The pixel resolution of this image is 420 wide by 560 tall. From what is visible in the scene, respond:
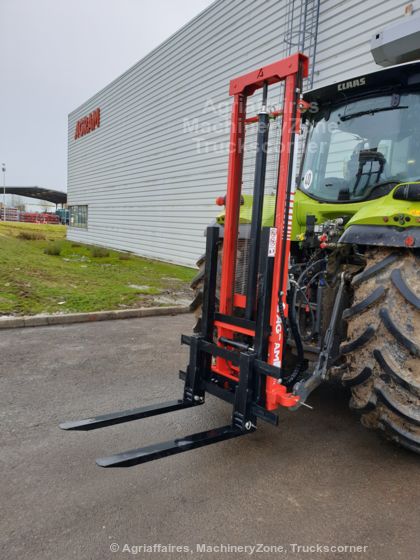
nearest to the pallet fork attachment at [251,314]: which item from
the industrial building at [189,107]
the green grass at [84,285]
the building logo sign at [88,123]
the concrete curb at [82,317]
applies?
the industrial building at [189,107]

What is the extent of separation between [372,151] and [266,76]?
129 centimetres

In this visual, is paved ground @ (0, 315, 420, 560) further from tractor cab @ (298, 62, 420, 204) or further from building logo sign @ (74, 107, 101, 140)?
building logo sign @ (74, 107, 101, 140)

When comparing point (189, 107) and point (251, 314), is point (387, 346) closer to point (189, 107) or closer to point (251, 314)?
point (251, 314)

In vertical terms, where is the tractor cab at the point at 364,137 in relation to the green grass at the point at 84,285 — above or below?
above

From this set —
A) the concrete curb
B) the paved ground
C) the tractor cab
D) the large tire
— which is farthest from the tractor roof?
the concrete curb

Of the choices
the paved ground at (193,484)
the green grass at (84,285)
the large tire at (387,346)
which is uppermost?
the large tire at (387,346)

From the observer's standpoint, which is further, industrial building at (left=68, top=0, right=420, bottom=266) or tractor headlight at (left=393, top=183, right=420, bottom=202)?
industrial building at (left=68, top=0, right=420, bottom=266)

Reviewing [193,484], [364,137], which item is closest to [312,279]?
[364,137]

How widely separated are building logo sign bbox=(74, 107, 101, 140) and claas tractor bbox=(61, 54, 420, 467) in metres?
20.7

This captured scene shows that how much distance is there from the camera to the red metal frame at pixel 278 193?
9.13 ft

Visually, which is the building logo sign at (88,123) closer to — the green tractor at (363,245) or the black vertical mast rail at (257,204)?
the green tractor at (363,245)

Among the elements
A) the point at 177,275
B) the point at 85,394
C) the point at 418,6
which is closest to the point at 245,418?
the point at 85,394

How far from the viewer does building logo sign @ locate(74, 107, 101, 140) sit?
22.3m

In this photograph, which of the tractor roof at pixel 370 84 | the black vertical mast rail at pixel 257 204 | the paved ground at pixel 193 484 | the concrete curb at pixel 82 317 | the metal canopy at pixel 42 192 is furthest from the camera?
the metal canopy at pixel 42 192
